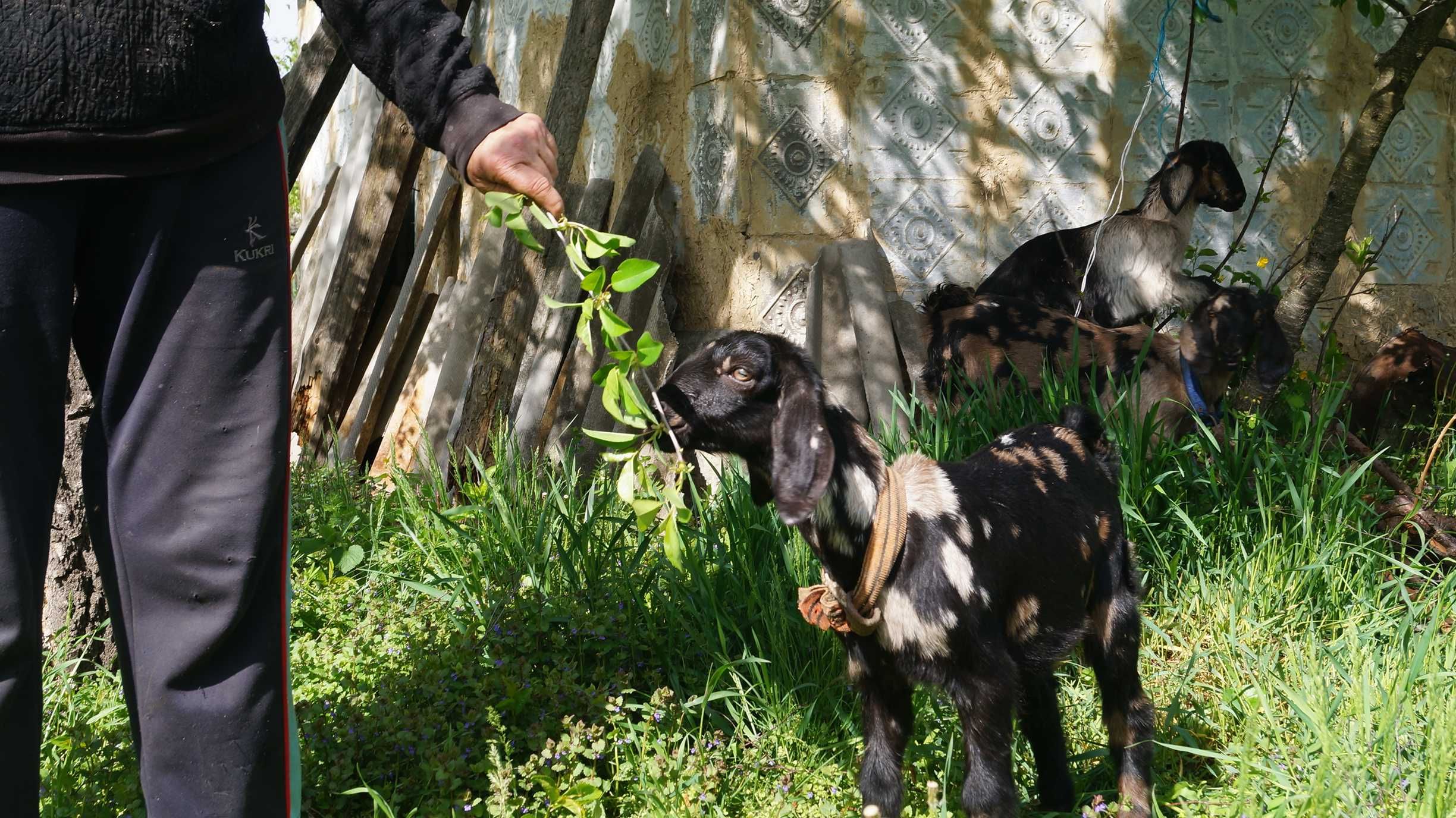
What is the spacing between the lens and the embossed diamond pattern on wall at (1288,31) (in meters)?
5.77

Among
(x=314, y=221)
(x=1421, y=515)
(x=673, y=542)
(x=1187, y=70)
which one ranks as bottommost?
(x=1421, y=515)

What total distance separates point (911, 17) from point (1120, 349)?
1930 mm

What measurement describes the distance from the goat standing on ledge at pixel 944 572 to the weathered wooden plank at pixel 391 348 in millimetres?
3510

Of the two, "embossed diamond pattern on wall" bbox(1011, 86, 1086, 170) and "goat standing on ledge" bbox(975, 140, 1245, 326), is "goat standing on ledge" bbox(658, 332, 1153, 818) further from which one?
"embossed diamond pattern on wall" bbox(1011, 86, 1086, 170)

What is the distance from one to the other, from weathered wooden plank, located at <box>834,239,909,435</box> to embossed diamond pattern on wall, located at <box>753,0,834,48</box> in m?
1.23

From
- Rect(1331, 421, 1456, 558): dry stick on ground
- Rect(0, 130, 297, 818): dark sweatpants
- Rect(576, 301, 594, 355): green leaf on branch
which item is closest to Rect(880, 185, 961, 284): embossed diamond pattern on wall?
Answer: Rect(1331, 421, 1456, 558): dry stick on ground

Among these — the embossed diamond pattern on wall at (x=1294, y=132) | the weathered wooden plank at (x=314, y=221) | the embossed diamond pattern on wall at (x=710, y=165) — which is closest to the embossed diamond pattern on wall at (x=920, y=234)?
the embossed diamond pattern on wall at (x=710, y=165)

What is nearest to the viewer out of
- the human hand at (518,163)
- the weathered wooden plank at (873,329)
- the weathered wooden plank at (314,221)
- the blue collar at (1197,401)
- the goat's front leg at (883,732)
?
the human hand at (518,163)

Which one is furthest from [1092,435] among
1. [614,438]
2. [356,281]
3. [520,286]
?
[356,281]

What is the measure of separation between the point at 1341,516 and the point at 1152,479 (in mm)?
595

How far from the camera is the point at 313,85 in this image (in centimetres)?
430

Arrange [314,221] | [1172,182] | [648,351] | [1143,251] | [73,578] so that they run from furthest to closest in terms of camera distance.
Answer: [314,221] → [1143,251] → [1172,182] → [73,578] → [648,351]

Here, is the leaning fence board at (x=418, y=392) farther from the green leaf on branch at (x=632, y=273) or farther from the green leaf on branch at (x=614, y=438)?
the green leaf on branch at (x=632, y=273)

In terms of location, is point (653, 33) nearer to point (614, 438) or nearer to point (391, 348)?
point (391, 348)
